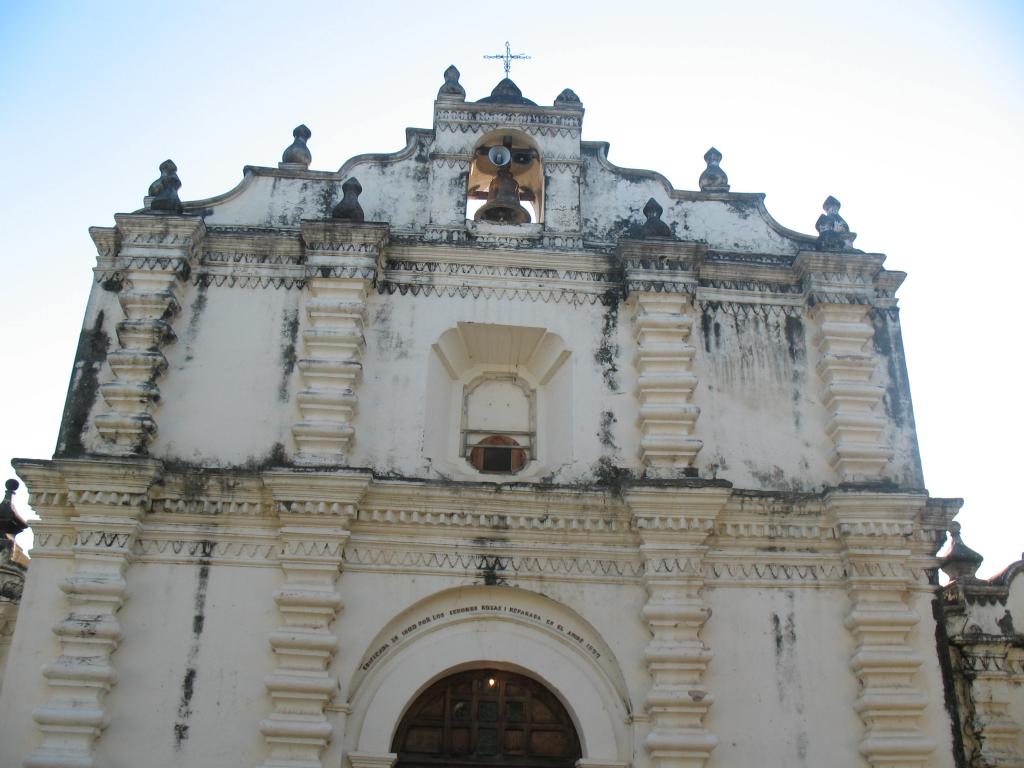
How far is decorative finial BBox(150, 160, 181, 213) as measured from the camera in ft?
37.3

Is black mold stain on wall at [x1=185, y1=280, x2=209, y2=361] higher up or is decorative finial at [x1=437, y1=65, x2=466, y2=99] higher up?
decorative finial at [x1=437, y1=65, x2=466, y2=99]

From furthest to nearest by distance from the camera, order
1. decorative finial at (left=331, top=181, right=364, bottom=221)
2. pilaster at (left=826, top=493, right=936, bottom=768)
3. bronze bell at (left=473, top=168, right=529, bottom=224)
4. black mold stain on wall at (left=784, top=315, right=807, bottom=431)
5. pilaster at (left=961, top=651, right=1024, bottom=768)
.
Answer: bronze bell at (left=473, top=168, right=529, bottom=224), decorative finial at (left=331, top=181, right=364, bottom=221), black mold stain on wall at (left=784, top=315, right=807, bottom=431), pilaster at (left=961, top=651, right=1024, bottom=768), pilaster at (left=826, top=493, right=936, bottom=768)

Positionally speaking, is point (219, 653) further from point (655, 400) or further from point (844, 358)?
point (844, 358)

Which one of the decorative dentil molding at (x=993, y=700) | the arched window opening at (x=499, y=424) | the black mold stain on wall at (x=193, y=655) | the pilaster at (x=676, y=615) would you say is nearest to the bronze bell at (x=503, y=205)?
the arched window opening at (x=499, y=424)

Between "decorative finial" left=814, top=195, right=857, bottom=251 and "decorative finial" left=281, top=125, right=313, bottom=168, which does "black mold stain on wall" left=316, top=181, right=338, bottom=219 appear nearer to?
"decorative finial" left=281, top=125, right=313, bottom=168

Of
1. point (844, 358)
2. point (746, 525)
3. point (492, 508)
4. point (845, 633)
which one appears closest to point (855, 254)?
point (844, 358)

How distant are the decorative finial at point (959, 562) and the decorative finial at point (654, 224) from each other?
4.32 metres

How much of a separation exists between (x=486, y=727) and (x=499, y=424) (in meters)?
3.30

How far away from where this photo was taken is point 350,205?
36.6ft

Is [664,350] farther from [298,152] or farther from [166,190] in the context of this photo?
[166,190]

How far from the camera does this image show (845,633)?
31.6ft

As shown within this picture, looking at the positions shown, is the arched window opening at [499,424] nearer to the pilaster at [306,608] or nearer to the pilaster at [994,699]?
the pilaster at [306,608]

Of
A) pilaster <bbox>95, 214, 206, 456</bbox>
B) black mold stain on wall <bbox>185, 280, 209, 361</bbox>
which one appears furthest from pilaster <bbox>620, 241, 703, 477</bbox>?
pilaster <bbox>95, 214, 206, 456</bbox>

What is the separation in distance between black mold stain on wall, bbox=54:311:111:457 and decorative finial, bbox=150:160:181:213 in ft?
4.71
